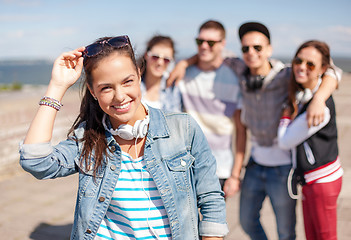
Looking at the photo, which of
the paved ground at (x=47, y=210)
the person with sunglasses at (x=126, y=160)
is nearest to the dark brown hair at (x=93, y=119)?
the person with sunglasses at (x=126, y=160)

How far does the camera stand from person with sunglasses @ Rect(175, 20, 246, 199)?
3.79 m

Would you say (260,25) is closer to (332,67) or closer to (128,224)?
(332,67)

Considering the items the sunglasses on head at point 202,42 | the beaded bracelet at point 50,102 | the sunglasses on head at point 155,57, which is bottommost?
the beaded bracelet at point 50,102

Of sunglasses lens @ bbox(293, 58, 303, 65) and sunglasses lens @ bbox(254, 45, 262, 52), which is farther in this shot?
sunglasses lens @ bbox(254, 45, 262, 52)

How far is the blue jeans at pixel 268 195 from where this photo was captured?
3.43 meters

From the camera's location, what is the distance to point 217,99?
150 inches

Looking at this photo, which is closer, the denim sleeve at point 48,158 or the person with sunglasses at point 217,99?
the denim sleeve at point 48,158

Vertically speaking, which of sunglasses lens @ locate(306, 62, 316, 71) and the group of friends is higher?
sunglasses lens @ locate(306, 62, 316, 71)

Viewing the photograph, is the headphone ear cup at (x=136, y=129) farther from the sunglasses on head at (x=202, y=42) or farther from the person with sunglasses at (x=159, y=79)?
the sunglasses on head at (x=202, y=42)

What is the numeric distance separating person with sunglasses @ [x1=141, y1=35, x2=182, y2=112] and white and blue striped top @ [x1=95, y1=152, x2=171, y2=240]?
1807 millimetres

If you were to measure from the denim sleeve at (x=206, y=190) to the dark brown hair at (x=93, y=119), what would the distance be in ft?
1.62

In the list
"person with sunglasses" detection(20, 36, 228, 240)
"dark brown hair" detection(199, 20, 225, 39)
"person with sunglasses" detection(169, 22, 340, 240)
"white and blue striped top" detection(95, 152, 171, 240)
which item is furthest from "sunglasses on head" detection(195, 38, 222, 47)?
"white and blue striped top" detection(95, 152, 171, 240)

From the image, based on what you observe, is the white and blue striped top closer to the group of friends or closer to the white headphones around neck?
the group of friends

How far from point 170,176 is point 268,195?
1740 mm
